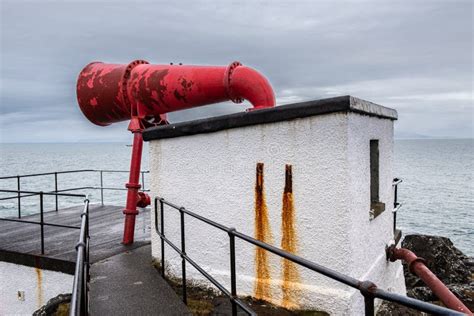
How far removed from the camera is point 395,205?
6.28m

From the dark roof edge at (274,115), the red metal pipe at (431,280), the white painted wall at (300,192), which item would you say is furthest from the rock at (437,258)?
the dark roof edge at (274,115)

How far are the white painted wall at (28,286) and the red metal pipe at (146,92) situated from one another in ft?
3.90

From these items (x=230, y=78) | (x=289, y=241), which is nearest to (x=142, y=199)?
(x=230, y=78)

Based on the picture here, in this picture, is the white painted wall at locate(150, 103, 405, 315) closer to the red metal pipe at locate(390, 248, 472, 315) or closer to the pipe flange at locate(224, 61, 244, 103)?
the red metal pipe at locate(390, 248, 472, 315)

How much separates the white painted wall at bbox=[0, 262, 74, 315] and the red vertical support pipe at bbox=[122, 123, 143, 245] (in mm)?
1175

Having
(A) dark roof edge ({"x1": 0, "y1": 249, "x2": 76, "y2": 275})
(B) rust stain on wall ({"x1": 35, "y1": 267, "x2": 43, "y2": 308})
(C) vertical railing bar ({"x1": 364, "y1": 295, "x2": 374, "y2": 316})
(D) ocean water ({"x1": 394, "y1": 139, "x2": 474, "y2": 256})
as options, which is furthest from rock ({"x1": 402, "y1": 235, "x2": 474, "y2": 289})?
(D) ocean water ({"x1": 394, "y1": 139, "x2": 474, "y2": 256})

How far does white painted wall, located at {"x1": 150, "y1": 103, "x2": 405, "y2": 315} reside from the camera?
3.80m

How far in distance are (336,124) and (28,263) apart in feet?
16.7

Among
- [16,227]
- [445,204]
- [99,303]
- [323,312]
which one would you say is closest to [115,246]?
[99,303]

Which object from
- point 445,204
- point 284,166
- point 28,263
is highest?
point 284,166

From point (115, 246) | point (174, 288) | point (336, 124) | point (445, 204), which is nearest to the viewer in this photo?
point (336, 124)

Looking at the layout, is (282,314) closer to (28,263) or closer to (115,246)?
(115,246)

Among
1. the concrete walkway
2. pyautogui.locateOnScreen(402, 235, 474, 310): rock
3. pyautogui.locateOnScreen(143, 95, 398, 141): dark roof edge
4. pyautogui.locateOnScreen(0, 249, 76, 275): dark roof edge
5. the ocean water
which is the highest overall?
pyautogui.locateOnScreen(143, 95, 398, 141): dark roof edge

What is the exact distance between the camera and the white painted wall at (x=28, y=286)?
570 cm
